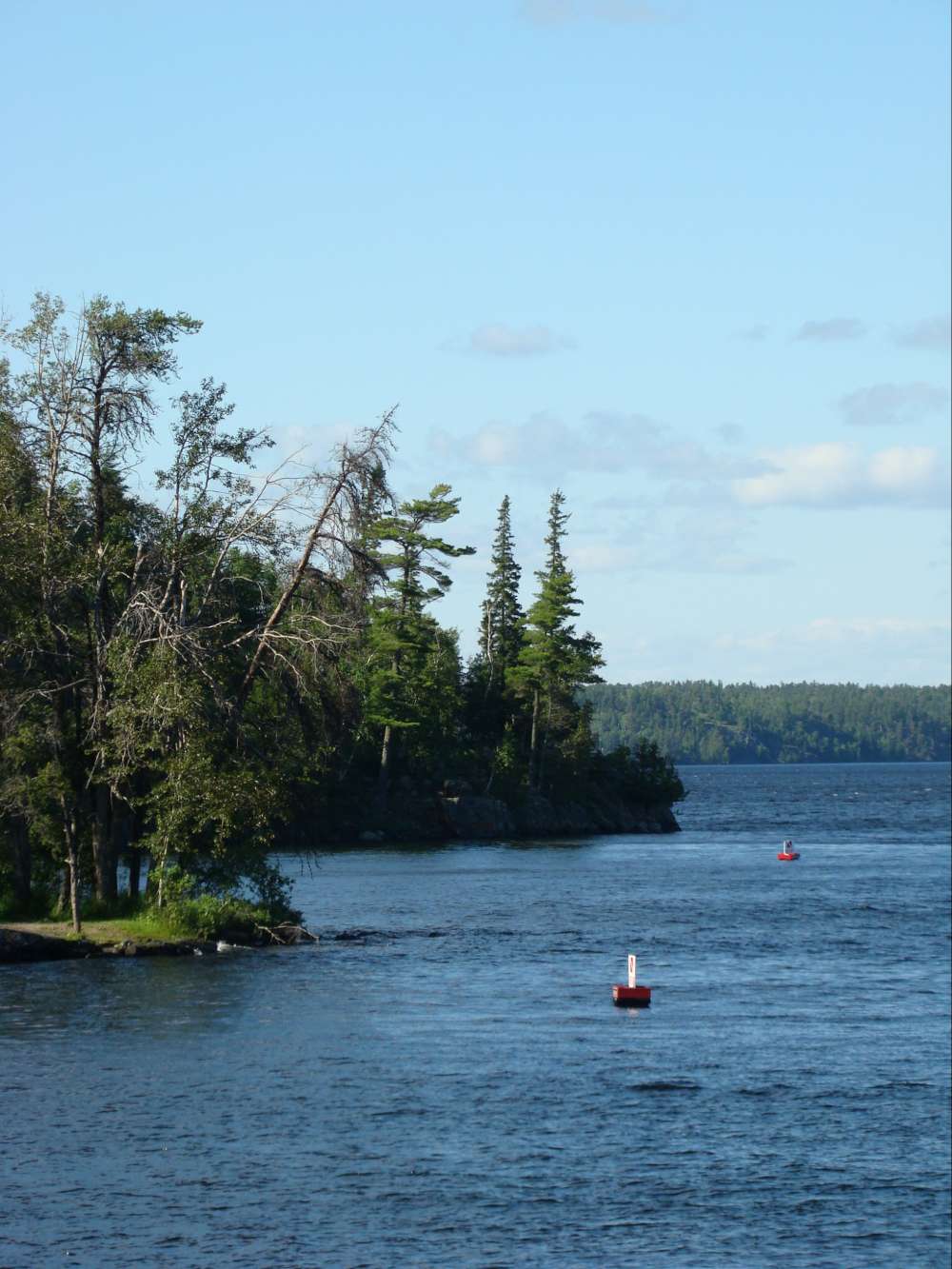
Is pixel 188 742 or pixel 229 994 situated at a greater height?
pixel 188 742

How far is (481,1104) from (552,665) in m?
89.6

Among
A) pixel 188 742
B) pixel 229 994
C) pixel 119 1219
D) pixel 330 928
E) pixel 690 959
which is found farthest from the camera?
pixel 330 928

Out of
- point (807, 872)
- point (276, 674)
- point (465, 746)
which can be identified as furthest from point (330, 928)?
point (465, 746)

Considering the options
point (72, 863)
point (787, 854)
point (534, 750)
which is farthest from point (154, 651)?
point (534, 750)

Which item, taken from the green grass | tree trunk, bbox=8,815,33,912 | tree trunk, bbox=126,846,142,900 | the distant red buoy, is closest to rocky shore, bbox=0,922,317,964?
the green grass

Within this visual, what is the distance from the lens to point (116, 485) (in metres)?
45.0

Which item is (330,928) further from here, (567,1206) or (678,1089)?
(567,1206)

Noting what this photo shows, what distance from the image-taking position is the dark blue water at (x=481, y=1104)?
918 inches

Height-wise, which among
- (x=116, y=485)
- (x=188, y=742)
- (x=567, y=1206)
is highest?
(x=116, y=485)

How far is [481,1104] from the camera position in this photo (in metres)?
29.8

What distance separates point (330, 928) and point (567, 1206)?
94.4 feet

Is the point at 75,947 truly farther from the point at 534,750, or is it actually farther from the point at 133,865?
the point at 534,750

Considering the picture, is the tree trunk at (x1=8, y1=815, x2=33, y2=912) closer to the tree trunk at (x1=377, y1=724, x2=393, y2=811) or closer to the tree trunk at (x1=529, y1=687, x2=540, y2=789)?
the tree trunk at (x1=377, y1=724, x2=393, y2=811)

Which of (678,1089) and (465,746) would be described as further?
(465,746)
